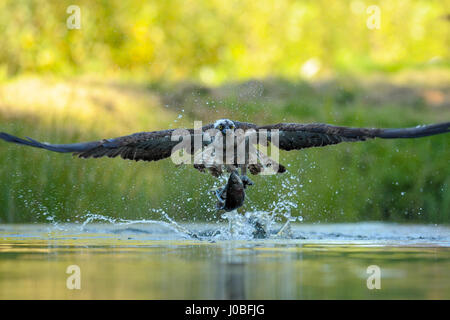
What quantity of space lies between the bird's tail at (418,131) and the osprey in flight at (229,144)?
0.25 ft

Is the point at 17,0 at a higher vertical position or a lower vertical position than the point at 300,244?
higher

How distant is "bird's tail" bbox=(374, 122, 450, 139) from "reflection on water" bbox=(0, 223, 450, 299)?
1.38 m

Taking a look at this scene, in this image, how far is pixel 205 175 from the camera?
16.0 metres

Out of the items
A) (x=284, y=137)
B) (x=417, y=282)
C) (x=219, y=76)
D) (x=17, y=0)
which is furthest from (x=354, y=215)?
(x=17, y=0)

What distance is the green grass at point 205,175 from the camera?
1520 centimetres

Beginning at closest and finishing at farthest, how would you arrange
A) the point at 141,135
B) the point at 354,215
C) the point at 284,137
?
the point at 141,135 → the point at 284,137 → the point at 354,215

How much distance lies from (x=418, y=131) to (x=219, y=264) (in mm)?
2960

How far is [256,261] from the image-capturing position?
30.4 feet

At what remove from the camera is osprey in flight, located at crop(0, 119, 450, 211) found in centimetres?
1080

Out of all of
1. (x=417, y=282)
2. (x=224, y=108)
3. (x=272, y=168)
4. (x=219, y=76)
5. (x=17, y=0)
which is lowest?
(x=417, y=282)

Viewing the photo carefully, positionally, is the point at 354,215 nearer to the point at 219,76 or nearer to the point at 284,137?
the point at 284,137

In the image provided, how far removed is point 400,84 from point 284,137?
33.7 feet
